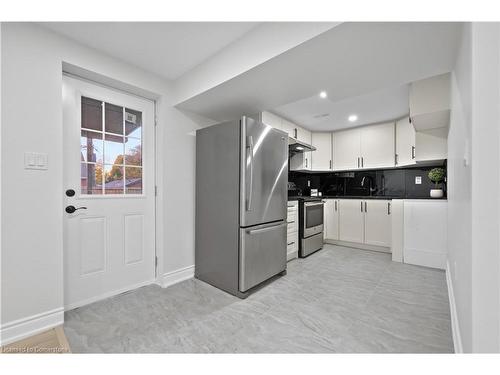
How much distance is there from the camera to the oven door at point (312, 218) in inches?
133

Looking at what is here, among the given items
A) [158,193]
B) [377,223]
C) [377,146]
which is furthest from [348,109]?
[158,193]

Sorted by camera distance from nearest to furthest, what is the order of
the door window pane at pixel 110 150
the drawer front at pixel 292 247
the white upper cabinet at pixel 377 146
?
the door window pane at pixel 110 150, the drawer front at pixel 292 247, the white upper cabinet at pixel 377 146

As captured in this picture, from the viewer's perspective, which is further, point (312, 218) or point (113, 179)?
point (312, 218)

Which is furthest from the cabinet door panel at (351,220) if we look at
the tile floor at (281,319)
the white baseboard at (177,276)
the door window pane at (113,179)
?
the door window pane at (113,179)

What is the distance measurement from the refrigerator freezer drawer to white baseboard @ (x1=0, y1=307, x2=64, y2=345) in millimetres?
1391

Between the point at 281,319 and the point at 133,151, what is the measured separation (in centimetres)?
207

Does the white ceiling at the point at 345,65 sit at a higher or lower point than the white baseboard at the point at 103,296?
higher

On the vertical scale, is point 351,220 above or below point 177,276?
above

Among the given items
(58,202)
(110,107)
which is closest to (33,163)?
(58,202)

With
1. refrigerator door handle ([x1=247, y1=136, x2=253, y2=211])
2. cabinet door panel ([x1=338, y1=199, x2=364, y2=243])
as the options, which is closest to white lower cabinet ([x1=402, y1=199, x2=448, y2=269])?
cabinet door panel ([x1=338, y1=199, x2=364, y2=243])

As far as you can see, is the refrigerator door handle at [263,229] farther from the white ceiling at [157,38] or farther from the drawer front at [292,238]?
the white ceiling at [157,38]

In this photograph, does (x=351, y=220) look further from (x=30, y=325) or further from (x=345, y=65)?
(x=30, y=325)

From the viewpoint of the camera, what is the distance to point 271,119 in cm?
299

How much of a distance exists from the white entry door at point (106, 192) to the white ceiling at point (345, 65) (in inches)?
25.2
